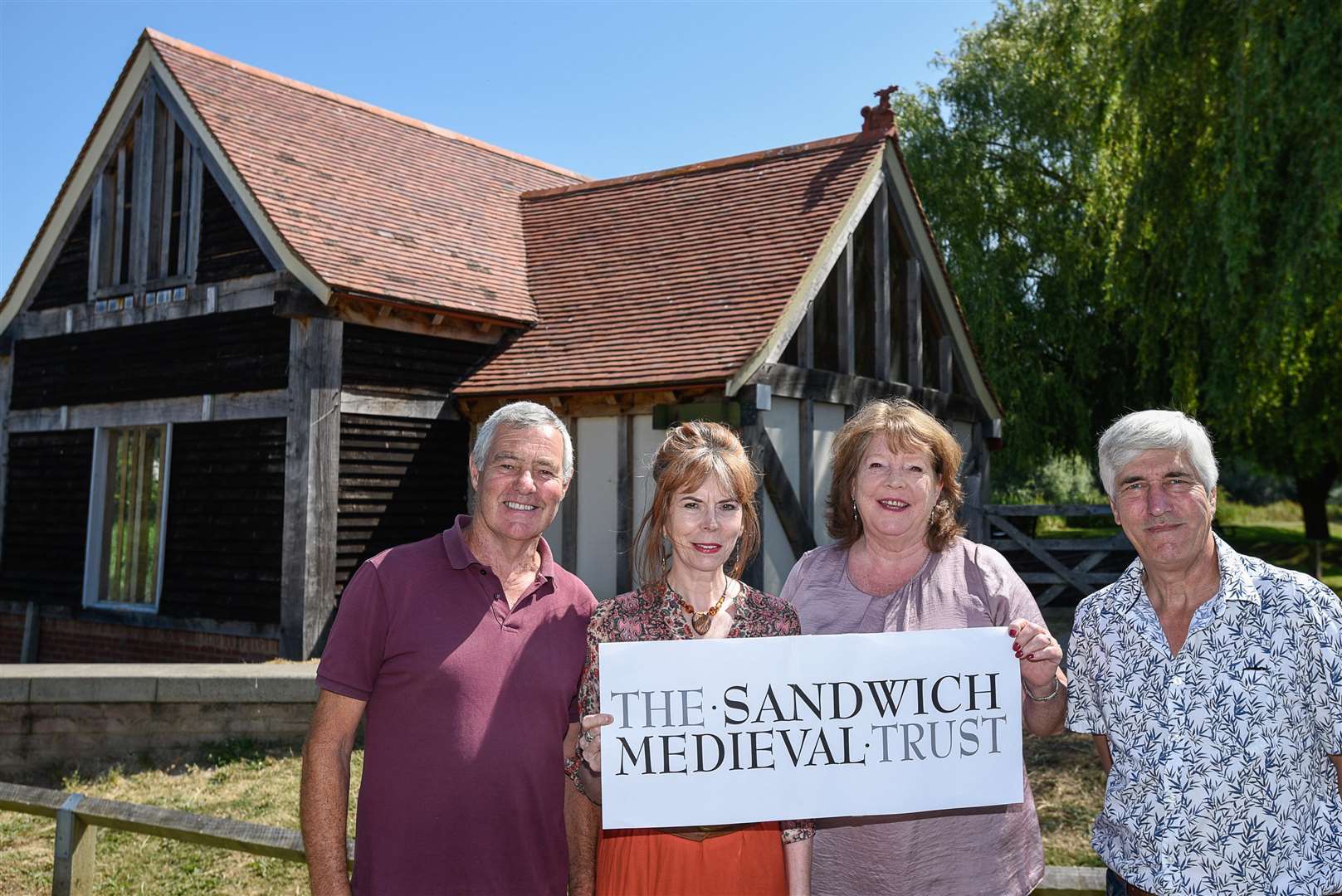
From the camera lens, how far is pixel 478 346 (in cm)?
1081

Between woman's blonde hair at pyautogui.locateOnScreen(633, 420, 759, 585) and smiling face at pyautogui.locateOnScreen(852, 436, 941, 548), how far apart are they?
32cm

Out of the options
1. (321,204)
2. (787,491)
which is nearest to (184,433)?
(321,204)

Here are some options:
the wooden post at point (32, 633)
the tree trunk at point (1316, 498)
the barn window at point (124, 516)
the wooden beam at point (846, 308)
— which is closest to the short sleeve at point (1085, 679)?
the wooden beam at point (846, 308)

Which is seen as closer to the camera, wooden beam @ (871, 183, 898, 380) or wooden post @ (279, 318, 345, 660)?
wooden post @ (279, 318, 345, 660)

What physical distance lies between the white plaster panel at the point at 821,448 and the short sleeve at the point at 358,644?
758 centimetres

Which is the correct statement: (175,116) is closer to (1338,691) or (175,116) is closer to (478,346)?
(478,346)

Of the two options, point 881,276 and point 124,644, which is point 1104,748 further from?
point 124,644

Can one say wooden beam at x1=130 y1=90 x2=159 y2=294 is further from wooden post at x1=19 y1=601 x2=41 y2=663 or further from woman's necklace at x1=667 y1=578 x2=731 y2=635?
woman's necklace at x1=667 y1=578 x2=731 y2=635

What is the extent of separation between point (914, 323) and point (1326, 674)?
9899mm

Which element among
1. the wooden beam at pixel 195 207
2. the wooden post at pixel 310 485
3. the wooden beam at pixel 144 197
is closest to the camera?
the wooden post at pixel 310 485

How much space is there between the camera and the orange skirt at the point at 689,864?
2.47m

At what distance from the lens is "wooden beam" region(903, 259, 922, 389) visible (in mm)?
11898

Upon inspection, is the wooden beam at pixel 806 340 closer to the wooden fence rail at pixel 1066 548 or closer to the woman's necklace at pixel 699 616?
the wooden fence rail at pixel 1066 548

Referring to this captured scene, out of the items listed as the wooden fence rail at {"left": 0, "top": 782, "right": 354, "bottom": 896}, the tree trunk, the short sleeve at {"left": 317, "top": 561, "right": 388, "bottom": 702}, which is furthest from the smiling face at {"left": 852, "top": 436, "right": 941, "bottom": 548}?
the tree trunk
